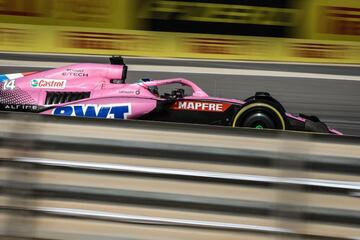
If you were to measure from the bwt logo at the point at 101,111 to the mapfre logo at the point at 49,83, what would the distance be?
0.53 m

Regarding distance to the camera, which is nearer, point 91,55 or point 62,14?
point 62,14

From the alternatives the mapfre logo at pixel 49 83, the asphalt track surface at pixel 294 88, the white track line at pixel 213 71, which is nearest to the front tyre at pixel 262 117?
the asphalt track surface at pixel 294 88

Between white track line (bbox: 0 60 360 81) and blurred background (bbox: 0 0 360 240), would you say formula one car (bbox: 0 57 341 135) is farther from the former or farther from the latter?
blurred background (bbox: 0 0 360 240)

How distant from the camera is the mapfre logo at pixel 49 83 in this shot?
705 cm

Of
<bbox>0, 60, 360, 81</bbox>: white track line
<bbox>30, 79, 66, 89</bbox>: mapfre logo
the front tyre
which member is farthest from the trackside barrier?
<bbox>0, 60, 360, 81</bbox>: white track line

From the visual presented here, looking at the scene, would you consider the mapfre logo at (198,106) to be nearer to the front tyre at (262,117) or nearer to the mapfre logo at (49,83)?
the front tyre at (262,117)

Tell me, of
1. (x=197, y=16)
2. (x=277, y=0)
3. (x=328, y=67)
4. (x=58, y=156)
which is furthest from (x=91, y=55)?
(x=58, y=156)

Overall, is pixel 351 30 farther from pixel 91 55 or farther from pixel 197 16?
pixel 91 55

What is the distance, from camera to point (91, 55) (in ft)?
23.0

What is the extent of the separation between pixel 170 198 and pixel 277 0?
3.89m

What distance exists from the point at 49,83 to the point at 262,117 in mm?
2753

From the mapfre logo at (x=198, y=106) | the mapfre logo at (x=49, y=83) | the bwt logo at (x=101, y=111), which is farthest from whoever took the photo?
the mapfre logo at (x=49, y=83)

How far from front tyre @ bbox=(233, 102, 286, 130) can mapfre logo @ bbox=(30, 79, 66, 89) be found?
2307 mm

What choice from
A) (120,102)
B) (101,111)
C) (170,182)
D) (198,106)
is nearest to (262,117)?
(198,106)
